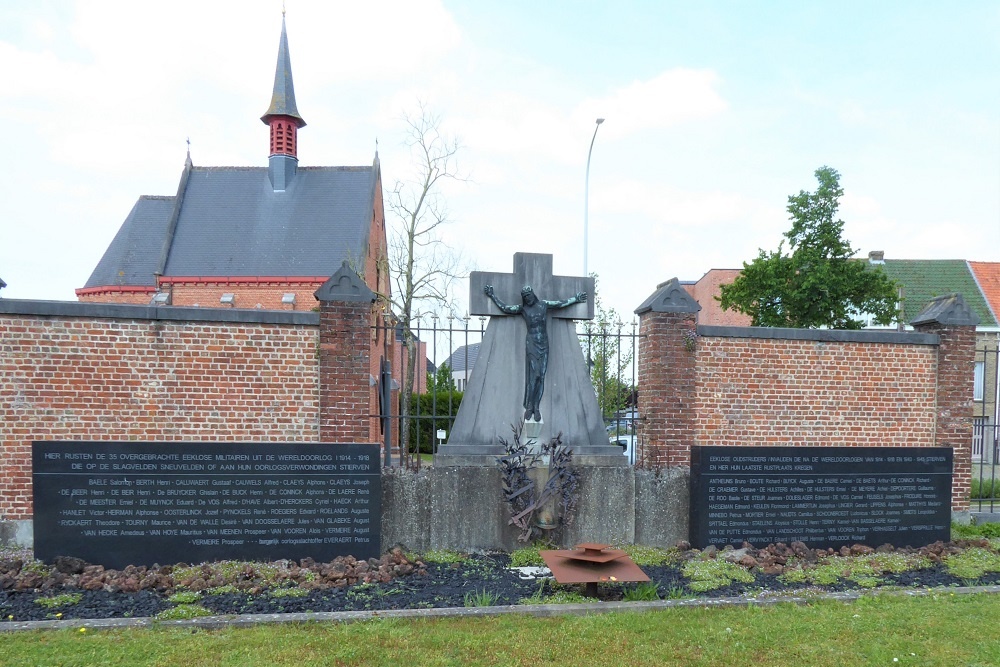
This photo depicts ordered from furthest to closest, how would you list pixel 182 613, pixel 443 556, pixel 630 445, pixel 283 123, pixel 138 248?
1. pixel 283 123
2. pixel 138 248
3. pixel 630 445
4. pixel 443 556
5. pixel 182 613

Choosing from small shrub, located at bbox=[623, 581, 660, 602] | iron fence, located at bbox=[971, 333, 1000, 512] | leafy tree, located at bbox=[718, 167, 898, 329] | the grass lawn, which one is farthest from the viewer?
leafy tree, located at bbox=[718, 167, 898, 329]

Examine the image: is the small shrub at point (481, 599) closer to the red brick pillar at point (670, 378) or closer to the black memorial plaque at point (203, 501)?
the black memorial plaque at point (203, 501)

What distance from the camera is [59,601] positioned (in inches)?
205

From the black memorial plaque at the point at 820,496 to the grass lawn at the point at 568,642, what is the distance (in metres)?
1.96

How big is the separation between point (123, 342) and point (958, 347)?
1047cm

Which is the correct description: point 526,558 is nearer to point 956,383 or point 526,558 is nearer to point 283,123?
point 956,383

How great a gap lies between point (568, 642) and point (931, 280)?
2731cm

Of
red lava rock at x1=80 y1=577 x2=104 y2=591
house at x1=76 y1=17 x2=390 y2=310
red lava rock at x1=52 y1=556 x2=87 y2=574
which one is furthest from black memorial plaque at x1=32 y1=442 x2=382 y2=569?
house at x1=76 y1=17 x2=390 y2=310

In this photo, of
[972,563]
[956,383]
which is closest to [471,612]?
[972,563]

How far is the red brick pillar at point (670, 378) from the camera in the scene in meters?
8.07

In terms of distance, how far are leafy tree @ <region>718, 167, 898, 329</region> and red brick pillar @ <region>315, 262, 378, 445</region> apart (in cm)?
1061

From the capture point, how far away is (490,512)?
7277mm

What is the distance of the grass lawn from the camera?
13.8 ft

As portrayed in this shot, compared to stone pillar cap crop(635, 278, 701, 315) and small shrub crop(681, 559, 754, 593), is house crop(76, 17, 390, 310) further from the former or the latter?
small shrub crop(681, 559, 754, 593)
